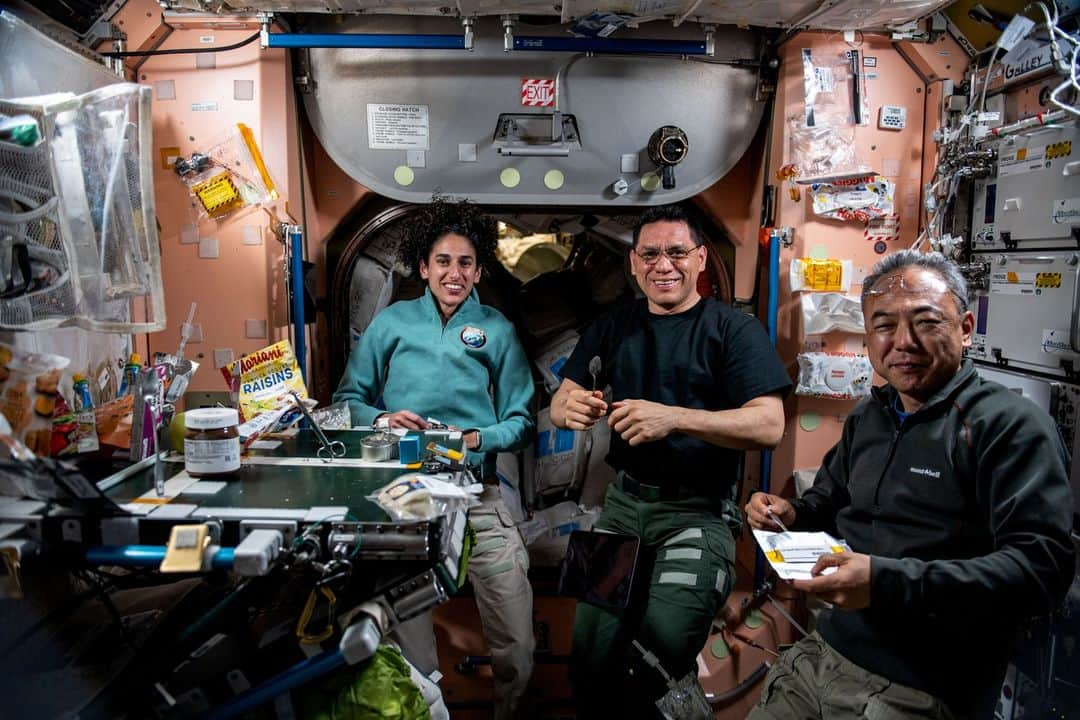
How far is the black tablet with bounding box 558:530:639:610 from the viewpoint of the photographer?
2.30m

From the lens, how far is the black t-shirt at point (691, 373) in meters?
2.38

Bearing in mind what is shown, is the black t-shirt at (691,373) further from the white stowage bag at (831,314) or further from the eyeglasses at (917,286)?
the eyeglasses at (917,286)

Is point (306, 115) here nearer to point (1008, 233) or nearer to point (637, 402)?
point (637, 402)

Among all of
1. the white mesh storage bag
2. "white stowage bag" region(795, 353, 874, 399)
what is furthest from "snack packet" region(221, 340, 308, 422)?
"white stowage bag" region(795, 353, 874, 399)

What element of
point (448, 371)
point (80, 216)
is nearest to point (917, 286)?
point (448, 371)

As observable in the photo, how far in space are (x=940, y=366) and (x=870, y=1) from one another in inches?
57.3

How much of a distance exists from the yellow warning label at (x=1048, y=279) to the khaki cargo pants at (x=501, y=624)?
1.99m

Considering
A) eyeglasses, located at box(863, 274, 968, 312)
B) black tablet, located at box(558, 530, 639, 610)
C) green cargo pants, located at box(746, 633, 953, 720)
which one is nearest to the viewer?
green cargo pants, located at box(746, 633, 953, 720)

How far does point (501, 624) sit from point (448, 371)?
950 millimetres

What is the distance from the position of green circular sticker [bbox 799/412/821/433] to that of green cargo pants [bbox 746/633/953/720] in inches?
44.6

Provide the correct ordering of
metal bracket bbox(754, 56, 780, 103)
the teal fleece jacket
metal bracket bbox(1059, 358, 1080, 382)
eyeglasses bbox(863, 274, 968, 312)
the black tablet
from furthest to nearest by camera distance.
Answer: metal bracket bbox(754, 56, 780, 103) → the teal fleece jacket → the black tablet → metal bracket bbox(1059, 358, 1080, 382) → eyeglasses bbox(863, 274, 968, 312)

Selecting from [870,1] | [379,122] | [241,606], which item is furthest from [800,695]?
[379,122]

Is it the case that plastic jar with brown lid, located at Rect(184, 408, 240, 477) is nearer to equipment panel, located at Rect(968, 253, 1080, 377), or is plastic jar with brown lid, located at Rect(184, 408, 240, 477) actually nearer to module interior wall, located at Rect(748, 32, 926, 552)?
module interior wall, located at Rect(748, 32, 926, 552)

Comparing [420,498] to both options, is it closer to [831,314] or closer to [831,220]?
[831,314]
